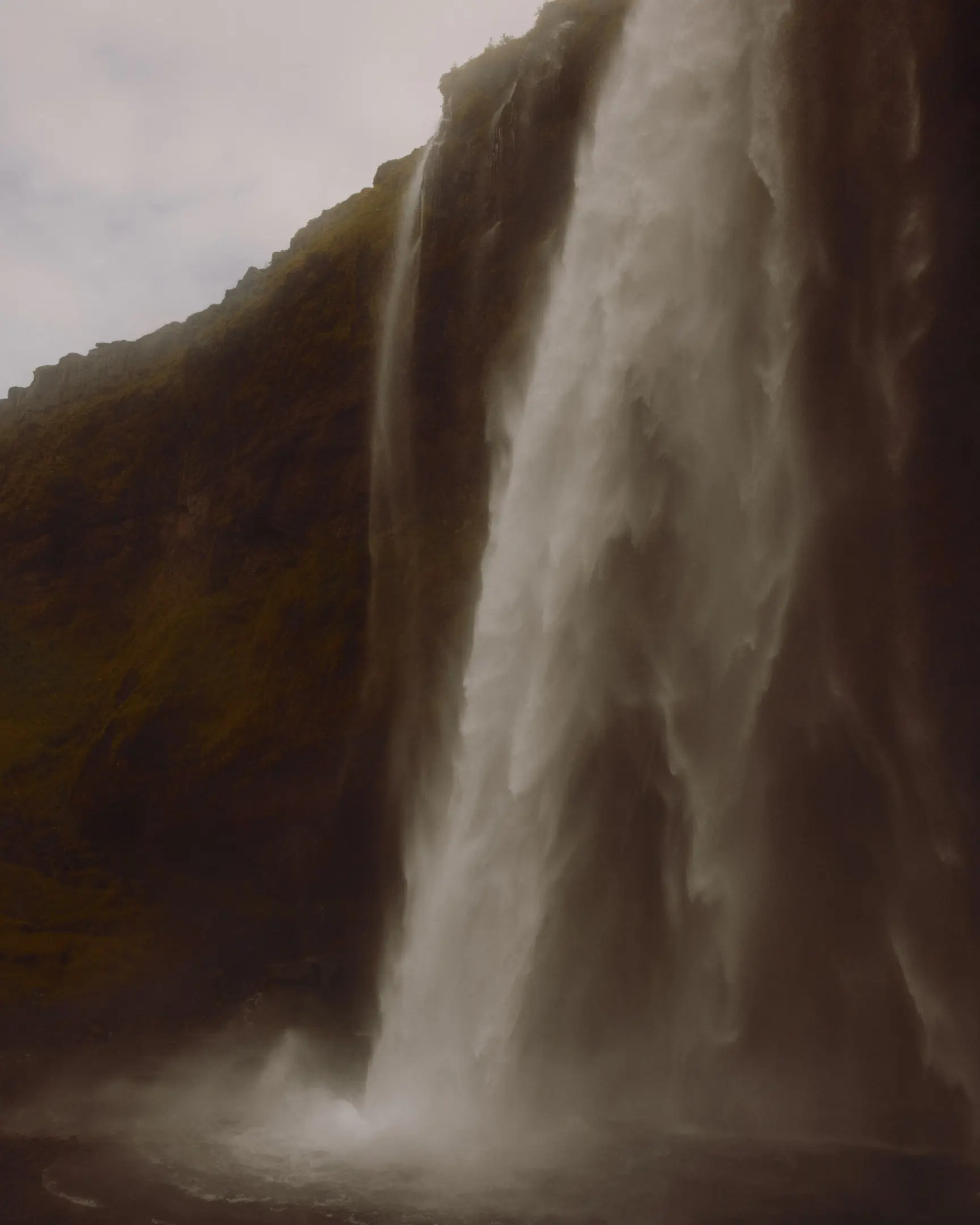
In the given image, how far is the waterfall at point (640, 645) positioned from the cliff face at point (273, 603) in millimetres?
2230

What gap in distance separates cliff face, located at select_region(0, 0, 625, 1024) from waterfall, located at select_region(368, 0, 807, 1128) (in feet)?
7.32

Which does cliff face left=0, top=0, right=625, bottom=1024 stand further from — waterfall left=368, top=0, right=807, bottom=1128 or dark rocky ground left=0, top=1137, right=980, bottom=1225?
dark rocky ground left=0, top=1137, right=980, bottom=1225

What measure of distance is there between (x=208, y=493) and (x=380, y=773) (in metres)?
7.76

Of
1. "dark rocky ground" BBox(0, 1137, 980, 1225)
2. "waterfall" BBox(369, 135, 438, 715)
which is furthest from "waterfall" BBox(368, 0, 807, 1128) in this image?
"waterfall" BBox(369, 135, 438, 715)

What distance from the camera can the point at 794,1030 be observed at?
13.5 metres

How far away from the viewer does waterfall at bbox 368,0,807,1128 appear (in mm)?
14031

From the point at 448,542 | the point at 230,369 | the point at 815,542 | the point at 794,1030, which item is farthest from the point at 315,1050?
the point at 230,369

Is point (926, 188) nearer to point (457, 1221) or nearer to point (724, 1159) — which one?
point (724, 1159)

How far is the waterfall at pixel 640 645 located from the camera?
14031mm

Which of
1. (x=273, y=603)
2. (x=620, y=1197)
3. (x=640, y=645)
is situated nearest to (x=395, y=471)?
(x=273, y=603)

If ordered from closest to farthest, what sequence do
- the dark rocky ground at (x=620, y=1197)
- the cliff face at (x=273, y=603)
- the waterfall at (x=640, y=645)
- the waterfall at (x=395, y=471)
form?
the dark rocky ground at (x=620, y=1197) < the waterfall at (x=640, y=645) < the cliff face at (x=273, y=603) < the waterfall at (x=395, y=471)

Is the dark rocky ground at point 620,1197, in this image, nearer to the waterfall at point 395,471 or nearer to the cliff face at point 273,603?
the cliff face at point 273,603

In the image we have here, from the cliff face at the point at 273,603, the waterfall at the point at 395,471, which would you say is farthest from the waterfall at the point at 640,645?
the waterfall at the point at 395,471

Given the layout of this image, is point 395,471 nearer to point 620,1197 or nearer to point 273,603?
point 273,603
